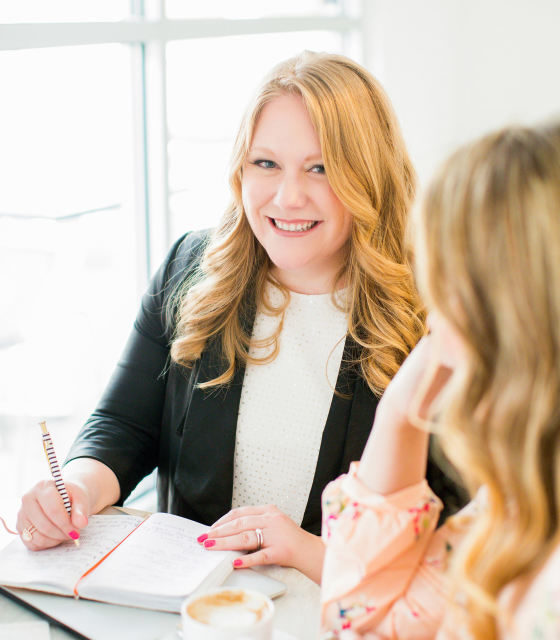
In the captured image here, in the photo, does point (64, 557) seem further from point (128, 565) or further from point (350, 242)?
point (350, 242)

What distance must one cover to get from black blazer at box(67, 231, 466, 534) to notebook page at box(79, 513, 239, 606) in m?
0.28

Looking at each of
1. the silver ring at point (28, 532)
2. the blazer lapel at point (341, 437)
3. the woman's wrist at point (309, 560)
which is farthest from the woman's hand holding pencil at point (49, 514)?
the blazer lapel at point (341, 437)

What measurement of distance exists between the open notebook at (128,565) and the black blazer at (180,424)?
0.27m

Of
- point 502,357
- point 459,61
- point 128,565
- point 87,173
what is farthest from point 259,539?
Result: point 459,61

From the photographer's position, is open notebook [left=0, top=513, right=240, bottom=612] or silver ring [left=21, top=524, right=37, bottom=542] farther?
silver ring [left=21, top=524, right=37, bottom=542]

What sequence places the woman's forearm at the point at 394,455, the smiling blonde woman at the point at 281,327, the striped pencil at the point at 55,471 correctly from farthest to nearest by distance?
the smiling blonde woman at the point at 281,327 → the striped pencil at the point at 55,471 → the woman's forearm at the point at 394,455

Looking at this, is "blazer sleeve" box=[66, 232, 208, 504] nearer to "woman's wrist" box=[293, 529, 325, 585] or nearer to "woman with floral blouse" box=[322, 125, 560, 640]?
"woman's wrist" box=[293, 529, 325, 585]

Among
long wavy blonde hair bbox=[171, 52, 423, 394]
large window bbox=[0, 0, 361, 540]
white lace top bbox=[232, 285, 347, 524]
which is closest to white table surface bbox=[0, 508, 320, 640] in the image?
white lace top bbox=[232, 285, 347, 524]

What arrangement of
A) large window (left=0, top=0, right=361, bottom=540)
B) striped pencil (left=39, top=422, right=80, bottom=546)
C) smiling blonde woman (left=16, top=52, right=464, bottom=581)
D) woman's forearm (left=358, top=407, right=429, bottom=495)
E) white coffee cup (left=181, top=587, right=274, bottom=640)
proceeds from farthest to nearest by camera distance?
large window (left=0, top=0, right=361, bottom=540) < smiling blonde woman (left=16, top=52, right=464, bottom=581) < striped pencil (left=39, top=422, right=80, bottom=546) < woman's forearm (left=358, top=407, right=429, bottom=495) < white coffee cup (left=181, top=587, right=274, bottom=640)

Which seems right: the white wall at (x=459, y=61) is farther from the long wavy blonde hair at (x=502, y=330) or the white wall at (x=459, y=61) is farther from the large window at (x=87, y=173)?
the long wavy blonde hair at (x=502, y=330)

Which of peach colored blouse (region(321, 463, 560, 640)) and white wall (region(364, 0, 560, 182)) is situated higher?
white wall (region(364, 0, 560, 182))

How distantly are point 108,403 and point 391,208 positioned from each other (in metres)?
0.72

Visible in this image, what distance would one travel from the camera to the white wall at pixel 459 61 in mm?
3744

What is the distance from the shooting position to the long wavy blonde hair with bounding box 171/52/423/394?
1.50 m
